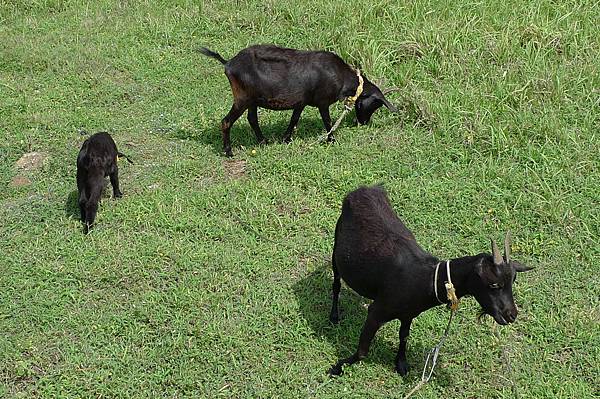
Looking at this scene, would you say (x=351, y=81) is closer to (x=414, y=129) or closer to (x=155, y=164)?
(x=414, y=129)

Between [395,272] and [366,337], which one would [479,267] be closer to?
[395,272]

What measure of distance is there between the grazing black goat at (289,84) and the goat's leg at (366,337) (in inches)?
138

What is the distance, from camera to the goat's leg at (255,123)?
8.22 meters

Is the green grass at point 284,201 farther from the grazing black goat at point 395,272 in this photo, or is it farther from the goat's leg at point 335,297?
the grazing black goat at point 395,272

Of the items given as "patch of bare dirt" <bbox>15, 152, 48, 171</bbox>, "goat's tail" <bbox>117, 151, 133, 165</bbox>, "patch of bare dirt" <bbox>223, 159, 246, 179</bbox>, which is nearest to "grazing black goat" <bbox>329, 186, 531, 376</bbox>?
"patch of bare dirt" <bbox>223, 159, 246, 179</bbox>

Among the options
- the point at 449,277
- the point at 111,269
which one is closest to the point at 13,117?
the point at 111,269

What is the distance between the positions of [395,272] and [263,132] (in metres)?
4.17

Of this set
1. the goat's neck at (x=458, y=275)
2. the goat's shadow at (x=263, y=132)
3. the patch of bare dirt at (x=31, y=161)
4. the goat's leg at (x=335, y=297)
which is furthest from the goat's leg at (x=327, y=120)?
the goat's neck at (x=458, y=275)

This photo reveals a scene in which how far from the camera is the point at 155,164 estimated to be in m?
8.05

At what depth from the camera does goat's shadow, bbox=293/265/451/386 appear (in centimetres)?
543

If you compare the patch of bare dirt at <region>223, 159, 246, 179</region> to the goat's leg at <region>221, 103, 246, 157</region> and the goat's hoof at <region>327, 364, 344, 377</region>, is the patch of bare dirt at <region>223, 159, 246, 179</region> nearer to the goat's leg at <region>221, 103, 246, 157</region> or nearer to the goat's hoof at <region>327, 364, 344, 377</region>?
the goat's leg at <region>221, 103, 246, 157</region>

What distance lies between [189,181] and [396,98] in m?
2.83

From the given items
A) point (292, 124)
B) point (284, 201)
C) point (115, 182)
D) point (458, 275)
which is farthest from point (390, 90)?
point (458, 275)

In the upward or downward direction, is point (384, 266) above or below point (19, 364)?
above
